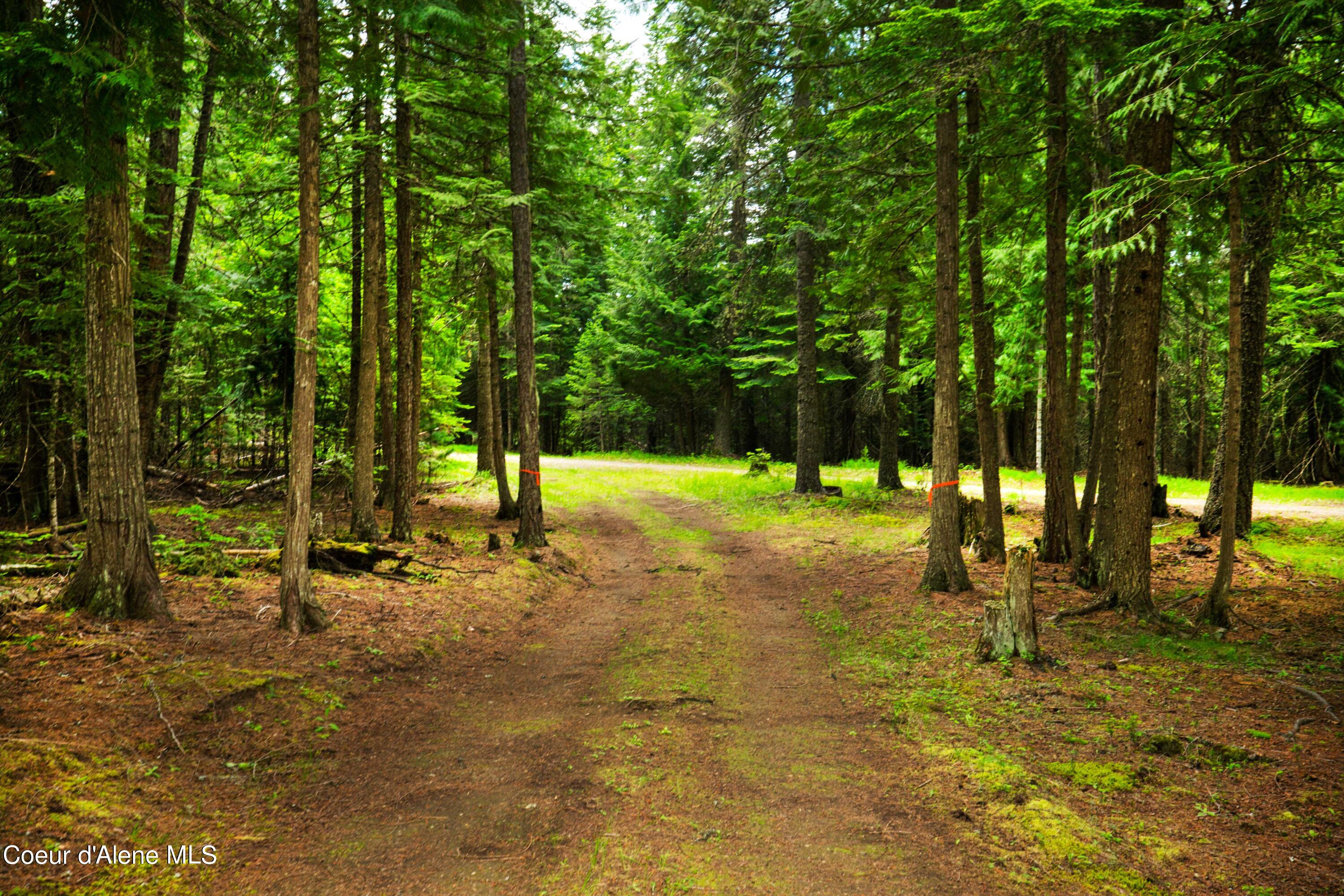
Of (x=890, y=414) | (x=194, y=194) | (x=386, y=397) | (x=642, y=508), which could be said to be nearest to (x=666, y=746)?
(x=386, y=397)

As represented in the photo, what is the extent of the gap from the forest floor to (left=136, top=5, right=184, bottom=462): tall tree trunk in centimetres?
449

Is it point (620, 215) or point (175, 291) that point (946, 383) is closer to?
point (620, 215)

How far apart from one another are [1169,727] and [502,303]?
1535 centimetres

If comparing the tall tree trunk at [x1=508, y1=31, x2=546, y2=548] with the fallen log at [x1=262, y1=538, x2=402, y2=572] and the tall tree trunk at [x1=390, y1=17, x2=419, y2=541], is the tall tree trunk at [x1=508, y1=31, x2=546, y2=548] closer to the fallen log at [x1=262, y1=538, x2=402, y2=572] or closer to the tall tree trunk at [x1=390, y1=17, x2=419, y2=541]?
the tall tree trunk at [x1=390, y1=17, x2=419, y2=541]

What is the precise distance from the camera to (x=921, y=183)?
1244 cm

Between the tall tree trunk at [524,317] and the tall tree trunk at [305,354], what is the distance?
539 cm

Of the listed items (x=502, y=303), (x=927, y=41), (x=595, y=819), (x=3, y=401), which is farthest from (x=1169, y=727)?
(x=502, y=303)

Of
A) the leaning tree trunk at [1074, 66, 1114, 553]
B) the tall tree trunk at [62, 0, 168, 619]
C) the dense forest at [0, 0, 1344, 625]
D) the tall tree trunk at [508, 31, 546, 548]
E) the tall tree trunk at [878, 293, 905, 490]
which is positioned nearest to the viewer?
the tall tree trunk at [62, 0, 168, 619]

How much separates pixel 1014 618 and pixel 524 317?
9.82m

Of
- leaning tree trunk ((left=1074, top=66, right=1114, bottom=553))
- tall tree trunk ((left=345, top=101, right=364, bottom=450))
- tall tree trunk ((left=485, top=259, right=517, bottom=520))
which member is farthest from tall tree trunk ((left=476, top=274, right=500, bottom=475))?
leaning tree trunk ((left=1074, top=66, right=1114, bottom=553))

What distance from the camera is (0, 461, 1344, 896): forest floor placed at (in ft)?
13.0

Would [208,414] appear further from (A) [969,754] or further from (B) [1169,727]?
(B) [1169,727]

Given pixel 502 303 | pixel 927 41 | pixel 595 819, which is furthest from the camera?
pixel 502 303

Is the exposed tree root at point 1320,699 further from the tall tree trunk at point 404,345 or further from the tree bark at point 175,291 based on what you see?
the tree bark at point 175,291
